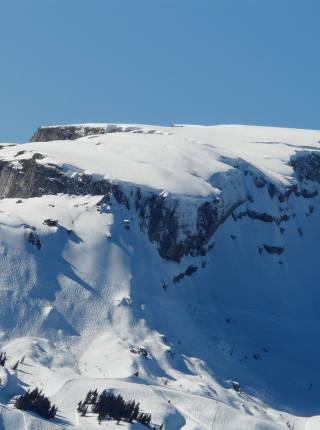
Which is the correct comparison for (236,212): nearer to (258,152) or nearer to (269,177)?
(269,177)

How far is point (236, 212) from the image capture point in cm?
7881

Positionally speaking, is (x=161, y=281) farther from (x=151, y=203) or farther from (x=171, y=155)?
(x=171, y=155)

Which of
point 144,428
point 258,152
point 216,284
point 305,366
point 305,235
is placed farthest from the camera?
point 258,152

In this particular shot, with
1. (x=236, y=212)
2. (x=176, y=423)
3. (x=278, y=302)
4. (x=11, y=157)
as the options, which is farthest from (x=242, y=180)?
(x=176, y=423)

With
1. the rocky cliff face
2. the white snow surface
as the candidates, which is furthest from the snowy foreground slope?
the white snow surface

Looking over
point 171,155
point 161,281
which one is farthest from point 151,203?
point 171,155

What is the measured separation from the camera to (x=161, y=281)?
68.1 meters

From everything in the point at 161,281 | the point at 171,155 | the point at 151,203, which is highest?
the point at 171,155

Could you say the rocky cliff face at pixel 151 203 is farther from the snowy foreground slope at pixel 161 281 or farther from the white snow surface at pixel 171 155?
the white snow surface at pixel 171 155

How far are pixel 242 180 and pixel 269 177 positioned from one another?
4540 mm

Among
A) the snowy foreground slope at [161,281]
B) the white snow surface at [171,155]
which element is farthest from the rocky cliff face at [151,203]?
the white snow surface at [171,155]

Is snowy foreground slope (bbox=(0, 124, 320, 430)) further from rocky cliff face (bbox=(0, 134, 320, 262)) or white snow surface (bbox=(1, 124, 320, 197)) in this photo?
white snow surface (bbox=(1, 124, 320, 197))

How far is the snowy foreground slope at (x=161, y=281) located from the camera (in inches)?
2201

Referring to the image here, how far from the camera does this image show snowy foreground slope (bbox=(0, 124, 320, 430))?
55.9 metres
